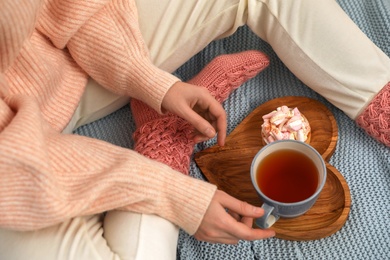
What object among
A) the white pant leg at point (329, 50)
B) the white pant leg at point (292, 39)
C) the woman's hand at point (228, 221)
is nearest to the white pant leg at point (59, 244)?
the woman's hand at point (228, 221)

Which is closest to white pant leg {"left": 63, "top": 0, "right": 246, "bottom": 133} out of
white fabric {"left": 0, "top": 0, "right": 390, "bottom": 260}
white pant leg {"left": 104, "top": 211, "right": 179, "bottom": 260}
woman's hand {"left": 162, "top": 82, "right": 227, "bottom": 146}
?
white fabric {"left": 0, "top": 0, "right": 390, "bottom": 260}

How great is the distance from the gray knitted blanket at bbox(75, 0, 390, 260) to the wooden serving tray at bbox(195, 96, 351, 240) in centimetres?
2

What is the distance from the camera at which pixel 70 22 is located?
0.68 metres

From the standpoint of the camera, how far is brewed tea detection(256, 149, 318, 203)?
2.04 feet

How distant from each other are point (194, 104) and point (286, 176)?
0.57ft

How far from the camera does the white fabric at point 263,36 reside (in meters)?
0.59

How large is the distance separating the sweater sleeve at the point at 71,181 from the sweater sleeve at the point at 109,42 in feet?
0.45

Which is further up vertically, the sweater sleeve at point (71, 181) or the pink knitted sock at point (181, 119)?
the sweater sleeve at point (71, 181)

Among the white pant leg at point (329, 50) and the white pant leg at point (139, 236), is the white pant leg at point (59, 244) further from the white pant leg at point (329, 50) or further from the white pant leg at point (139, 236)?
the white pant leg at point (329, 50)

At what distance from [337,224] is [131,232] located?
29cm

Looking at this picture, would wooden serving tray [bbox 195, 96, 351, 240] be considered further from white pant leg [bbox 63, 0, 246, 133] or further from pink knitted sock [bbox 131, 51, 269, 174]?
white pant leg [bbox 63, 0, 246, 133]

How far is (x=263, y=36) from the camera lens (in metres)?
0.80

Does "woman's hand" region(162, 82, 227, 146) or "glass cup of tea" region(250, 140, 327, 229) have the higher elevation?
"woman's hand" region(162, 82, 227, 146)

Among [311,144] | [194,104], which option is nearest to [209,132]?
[194,104]
